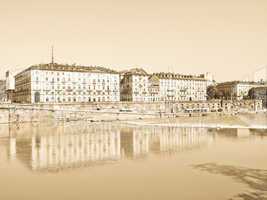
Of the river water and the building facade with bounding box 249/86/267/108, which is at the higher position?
the building facade with bounding box 249/86/267/108

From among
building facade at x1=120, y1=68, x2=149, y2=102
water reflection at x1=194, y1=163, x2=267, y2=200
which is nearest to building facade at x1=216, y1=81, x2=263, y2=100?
building facade at x1=120, y1=68, x2=149, y2=102

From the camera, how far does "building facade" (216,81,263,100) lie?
436 feet

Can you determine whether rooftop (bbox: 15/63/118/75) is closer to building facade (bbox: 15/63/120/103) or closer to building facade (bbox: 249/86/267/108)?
building facade (bbox: 15/63/120/103)

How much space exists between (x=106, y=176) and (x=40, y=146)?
13.6 meters

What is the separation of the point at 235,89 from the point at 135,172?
124 metres

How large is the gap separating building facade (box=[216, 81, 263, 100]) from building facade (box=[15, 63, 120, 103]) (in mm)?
60722

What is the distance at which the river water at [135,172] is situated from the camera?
14.0m

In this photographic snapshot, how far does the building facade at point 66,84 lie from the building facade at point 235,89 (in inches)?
2391

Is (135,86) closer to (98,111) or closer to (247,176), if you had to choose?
(98,111)

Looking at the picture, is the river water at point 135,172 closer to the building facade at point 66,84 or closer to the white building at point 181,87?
the building facade at point 66,84

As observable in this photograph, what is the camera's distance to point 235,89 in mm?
134250

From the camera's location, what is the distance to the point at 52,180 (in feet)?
54.2

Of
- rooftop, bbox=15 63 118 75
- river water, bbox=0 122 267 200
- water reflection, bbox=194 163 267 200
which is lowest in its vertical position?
river water, bbox=0 122 267 200

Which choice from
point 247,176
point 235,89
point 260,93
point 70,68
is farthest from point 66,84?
point 260,93
